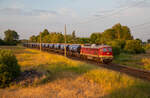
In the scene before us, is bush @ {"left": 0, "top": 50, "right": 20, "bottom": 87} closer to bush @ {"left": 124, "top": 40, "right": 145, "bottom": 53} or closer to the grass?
the grass

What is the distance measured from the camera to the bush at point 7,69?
10547 mm

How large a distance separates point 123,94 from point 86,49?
60.9 feet

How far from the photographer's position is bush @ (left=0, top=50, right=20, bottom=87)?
415 inches

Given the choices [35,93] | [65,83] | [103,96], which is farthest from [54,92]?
[103,96]

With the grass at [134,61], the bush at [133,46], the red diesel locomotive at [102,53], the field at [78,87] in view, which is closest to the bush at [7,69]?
the field at [78,87]

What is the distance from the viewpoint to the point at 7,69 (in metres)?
11.0

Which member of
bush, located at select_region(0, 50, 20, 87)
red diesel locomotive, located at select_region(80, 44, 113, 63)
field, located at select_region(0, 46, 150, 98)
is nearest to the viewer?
field, located at select_region(0, 46, 150, 98)

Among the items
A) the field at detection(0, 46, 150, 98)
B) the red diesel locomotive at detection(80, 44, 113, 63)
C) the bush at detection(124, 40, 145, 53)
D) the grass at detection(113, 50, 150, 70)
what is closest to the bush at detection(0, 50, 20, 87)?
the field at detection(0, 46, 150, 98)

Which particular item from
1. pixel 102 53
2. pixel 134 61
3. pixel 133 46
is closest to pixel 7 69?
pixel 102 53

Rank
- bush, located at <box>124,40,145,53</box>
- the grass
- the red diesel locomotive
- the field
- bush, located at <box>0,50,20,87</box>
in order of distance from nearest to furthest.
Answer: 1. the field
2. bush, located at <box>0,50,20,87</box>
3. the grass
4. the red diesel locomotive
5. bush, located at <box>124,40,145,53</box>

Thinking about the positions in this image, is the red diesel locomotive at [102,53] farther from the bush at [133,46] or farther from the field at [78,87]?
the bush at [133,46]

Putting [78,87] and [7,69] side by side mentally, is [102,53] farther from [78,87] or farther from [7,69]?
[7,69]

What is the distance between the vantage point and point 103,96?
838 centimetres

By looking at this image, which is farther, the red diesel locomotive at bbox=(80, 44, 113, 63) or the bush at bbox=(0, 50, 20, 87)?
the red diesel locomotive at bbox=(80, 44, 113, 63)
